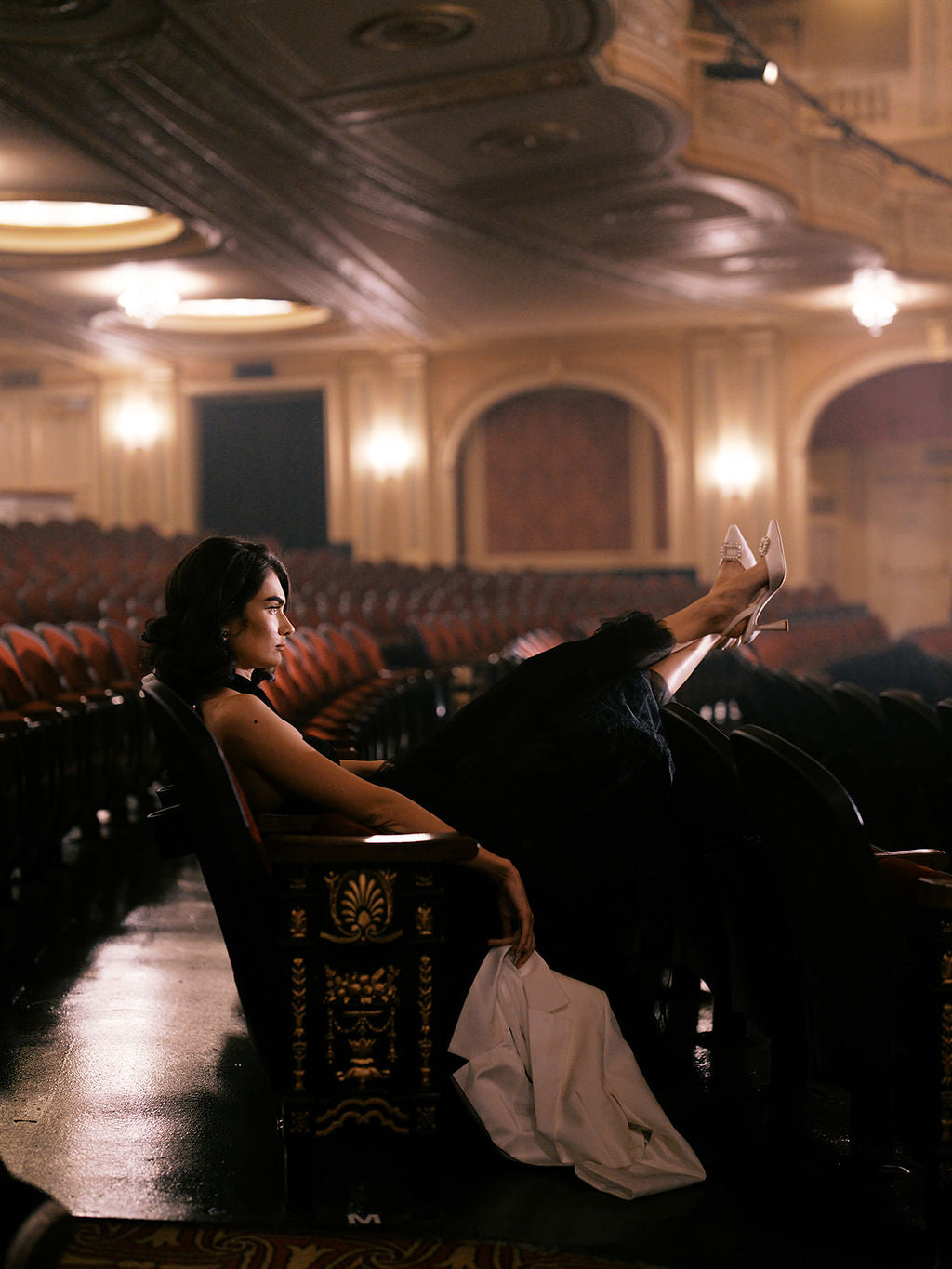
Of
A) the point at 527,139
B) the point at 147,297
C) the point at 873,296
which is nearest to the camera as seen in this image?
the point at 527,139

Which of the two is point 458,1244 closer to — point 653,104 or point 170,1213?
point 170,1213

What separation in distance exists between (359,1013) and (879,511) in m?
12.5

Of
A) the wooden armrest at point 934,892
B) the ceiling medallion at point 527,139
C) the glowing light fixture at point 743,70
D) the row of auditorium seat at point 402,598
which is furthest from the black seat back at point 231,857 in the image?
the glowing light fixture at point 743,70

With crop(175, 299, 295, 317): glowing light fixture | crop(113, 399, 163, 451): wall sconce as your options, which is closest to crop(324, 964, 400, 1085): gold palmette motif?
crop(175, 299, 295, 317): glowing light fixture

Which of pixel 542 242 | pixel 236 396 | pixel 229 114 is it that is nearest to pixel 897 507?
pixel 542 242

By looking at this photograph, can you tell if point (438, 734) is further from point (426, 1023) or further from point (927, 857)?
point (927, 857)

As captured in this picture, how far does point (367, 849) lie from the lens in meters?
1.46

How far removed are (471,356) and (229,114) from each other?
6332 mm

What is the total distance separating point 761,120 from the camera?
24.8 ft

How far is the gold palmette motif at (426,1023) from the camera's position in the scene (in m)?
1.49

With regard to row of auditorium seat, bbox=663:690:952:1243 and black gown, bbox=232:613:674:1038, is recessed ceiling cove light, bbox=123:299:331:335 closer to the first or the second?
black gown, bbox=232:613:674:1038

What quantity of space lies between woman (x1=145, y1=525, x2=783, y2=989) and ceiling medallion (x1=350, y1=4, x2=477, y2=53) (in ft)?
14.1

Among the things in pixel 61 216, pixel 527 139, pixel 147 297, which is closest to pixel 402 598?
pixel 147 297

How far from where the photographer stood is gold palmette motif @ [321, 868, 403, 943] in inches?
58.1
